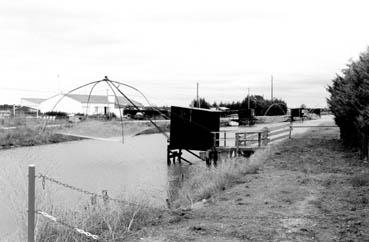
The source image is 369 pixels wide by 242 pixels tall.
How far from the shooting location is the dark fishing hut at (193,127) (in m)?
29.7

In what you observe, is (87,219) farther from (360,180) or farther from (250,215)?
(360,180)

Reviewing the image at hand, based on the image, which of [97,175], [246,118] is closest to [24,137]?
[97,175]

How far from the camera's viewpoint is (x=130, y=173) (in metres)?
25.8

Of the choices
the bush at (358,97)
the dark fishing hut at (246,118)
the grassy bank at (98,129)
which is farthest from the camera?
the dark fishing hut at (246,118)

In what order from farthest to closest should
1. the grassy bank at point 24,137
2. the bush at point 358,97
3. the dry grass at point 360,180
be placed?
the grassy bank at point 24,137, the bush at point 358,97, the dry grass at point 360,180

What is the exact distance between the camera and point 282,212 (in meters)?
9.12

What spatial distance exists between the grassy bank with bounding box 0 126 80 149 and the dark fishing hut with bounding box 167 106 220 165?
15999 mm

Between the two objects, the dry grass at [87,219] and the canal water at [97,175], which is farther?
the canal water at [97,175]

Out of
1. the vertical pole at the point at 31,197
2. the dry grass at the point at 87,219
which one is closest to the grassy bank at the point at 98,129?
the dry grass at the point at 87,219

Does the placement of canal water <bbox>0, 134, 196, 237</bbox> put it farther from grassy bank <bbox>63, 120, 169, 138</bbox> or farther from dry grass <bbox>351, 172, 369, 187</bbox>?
dry grass <bbox>351, 172, 369, 187</bbox>

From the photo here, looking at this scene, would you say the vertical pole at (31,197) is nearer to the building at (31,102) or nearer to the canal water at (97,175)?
the canal water at (97,175)

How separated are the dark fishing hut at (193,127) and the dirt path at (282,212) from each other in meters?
14.7

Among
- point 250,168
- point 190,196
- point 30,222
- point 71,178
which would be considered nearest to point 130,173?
point 71,178

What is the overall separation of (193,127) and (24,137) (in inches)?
891
